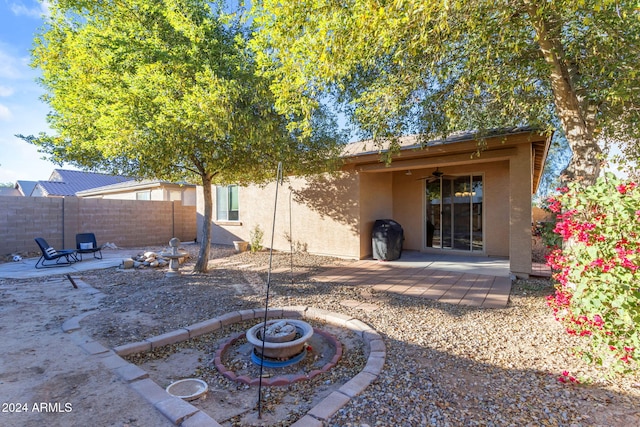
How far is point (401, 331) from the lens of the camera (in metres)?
3.76

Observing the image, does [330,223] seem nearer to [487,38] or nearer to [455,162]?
[455,162]

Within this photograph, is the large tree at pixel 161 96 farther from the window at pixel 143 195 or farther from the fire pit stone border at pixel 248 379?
the window at pixel 143 195

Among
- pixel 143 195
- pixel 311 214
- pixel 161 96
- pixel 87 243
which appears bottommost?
pixel 87 243

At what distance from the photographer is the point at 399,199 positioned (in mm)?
10297

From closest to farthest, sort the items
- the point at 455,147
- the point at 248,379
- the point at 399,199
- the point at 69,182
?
the point at 248,379 → the point at 455,147 → the point at 399,199 → the point at 69,182

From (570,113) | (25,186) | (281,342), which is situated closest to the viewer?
(281,342)

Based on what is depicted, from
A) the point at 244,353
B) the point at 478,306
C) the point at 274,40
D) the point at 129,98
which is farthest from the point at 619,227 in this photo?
the point at 129,98

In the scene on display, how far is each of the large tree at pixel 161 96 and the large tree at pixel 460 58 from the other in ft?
3.18

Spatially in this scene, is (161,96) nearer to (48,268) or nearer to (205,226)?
(205,226)

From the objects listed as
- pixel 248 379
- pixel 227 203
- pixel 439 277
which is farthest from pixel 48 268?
pixel 439 277

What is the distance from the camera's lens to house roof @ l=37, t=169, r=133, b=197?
67.4 ft

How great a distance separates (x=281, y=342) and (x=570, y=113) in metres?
5.04

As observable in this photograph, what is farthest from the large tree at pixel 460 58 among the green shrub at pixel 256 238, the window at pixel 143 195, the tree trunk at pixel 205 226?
the window at pixel 143 195

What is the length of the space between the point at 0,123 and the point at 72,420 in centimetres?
1867
